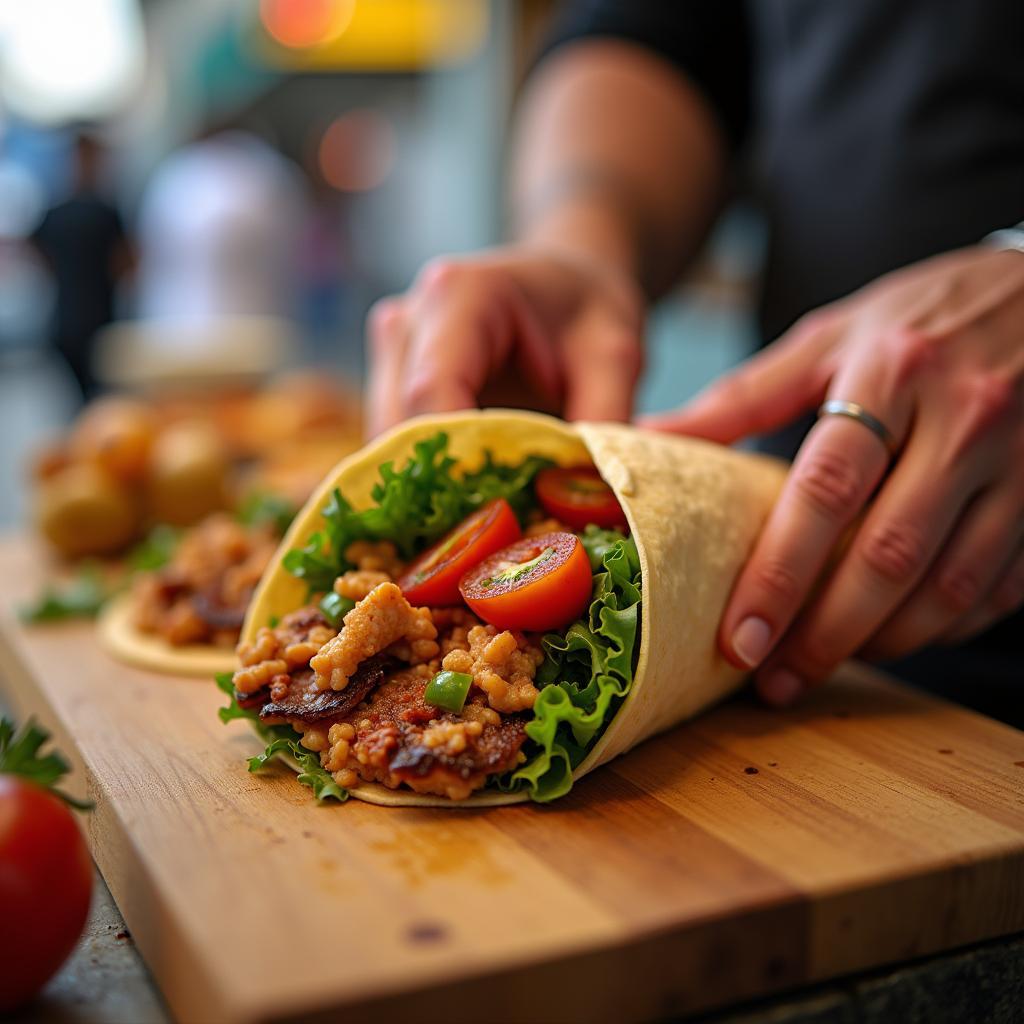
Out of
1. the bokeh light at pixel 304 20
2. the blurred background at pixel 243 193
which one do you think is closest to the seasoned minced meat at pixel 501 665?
the blurred background at pixel 243 193

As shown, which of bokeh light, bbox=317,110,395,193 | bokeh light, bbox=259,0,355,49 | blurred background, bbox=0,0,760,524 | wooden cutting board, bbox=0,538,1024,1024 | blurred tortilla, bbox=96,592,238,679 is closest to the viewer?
wooden cutting board, bbox=0,538,1024,1024

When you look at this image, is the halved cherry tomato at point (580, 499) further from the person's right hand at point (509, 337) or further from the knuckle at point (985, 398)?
the knuckle at point (985, 398)

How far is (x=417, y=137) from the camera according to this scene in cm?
1401

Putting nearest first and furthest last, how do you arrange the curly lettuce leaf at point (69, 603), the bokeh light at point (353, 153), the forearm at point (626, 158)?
1. the curly lettuce leaf at point (69, 603)
2. the forearm at point (626, 158)
3. the bokeh light at point (353, 153)

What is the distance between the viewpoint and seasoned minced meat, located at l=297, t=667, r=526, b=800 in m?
1.64

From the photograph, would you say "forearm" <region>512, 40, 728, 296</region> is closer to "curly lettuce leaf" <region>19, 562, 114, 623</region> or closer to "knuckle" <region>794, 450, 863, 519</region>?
"knuckle" <region>794, 450, 863, 519</region>

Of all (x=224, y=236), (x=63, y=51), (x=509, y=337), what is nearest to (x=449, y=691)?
(x=509, y=337)

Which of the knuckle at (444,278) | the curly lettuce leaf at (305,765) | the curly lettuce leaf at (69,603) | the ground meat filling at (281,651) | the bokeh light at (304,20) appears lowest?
the curly lettuce leaf at (69,603)

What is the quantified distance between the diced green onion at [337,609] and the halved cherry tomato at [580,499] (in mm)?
408

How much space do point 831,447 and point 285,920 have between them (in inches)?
47.2

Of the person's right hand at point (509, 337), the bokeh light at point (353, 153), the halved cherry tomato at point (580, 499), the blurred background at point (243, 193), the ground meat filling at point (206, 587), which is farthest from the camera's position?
the bokeh light at point (353, 153)

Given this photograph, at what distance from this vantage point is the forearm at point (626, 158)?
3170 mm

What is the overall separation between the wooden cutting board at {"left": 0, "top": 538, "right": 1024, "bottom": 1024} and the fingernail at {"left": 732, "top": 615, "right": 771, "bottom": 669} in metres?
0.14

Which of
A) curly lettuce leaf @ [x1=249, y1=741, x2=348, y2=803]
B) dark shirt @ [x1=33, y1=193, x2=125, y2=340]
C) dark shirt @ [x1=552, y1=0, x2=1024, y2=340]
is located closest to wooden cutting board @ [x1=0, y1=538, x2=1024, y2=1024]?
curly lettuce leaf @ [x1=249, y1=741, x2=348, y2=803]
